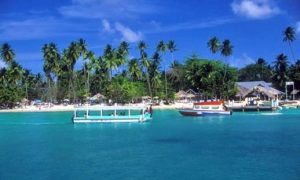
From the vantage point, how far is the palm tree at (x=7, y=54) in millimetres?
97562

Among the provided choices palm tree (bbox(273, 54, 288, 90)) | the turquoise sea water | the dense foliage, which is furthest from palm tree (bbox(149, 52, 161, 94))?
the turquoise sea water

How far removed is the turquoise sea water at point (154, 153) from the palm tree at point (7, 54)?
→ 51.9 meters

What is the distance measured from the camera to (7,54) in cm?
9806

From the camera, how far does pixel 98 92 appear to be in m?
103

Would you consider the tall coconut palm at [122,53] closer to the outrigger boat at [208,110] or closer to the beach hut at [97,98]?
the beach hut at [97,98]

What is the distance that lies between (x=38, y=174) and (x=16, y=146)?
1239 centimetres

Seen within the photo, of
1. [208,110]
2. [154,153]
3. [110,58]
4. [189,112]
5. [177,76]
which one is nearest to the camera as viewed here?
[154,153]

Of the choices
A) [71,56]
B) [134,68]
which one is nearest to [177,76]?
[134,68]

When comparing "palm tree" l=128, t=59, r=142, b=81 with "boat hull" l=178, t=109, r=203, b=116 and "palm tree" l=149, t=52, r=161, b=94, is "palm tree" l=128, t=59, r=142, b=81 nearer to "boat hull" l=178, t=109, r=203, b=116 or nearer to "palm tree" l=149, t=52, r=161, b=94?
"palm tree" l=149, t=52, r=161, b=94

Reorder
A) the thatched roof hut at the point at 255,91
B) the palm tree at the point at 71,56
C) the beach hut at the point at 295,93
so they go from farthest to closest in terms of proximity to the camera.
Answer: the beach hut at the point at 295,93
the palm tree at the point at 71,56
the thatched roof hut at the point at 255,91

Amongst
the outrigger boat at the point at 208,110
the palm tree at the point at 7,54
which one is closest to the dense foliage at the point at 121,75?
the palm tree at the point at 7,54

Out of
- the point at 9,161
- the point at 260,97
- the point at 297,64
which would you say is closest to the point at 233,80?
the point at 260,97

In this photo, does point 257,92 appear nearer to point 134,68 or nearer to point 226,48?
point 226,48

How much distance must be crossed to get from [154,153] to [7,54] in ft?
244
